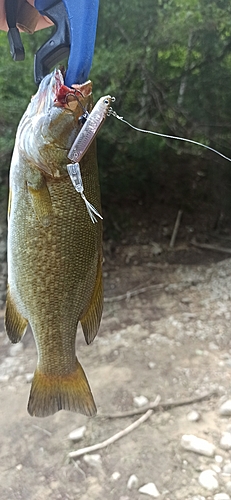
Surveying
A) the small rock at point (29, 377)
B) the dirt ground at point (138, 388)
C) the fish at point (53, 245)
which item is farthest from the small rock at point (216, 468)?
the small rock at point (29, 377)

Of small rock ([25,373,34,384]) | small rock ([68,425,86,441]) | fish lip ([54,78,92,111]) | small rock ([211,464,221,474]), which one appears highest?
fish lip ([54,78,92,111])

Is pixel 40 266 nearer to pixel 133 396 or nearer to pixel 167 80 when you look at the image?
pixel 133 396

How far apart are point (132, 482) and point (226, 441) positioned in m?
0.49

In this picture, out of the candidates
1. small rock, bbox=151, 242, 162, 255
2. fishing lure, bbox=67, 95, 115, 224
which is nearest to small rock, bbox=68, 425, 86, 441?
fishing lure, bbox=67, 95, 115, 224

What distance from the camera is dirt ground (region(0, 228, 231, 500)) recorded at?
2.00 meters

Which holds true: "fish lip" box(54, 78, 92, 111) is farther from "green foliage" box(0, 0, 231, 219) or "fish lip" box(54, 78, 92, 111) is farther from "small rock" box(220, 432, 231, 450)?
"green foliage" box(0, 0, 231, 219)

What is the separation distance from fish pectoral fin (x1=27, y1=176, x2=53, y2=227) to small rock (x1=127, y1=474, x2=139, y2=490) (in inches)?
56.4

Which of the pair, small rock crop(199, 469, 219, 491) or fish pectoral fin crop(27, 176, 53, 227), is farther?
small rock crop(199, 469, 219, 491)

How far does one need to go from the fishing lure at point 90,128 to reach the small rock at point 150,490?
5.15ft

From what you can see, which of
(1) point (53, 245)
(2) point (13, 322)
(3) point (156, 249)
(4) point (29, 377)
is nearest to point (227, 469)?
(4) point (29, 377)

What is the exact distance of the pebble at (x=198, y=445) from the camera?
6.85ft

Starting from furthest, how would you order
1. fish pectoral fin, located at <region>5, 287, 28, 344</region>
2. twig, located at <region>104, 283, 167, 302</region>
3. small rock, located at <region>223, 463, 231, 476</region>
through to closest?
1. twig, located at <region>104, 283, 167, 302</region>
2. small rock, located at <region>223, 463, 231, 476</region>
3. fish pectoral fin, located at <region>5, 287, 28, 344</region>

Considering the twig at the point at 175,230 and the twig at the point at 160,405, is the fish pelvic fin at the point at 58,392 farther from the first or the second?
the twig at the point at 175,230

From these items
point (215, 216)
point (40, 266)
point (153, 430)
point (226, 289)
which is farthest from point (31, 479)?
point (215, 216)
